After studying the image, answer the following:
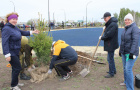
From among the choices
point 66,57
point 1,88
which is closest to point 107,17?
point 66,57

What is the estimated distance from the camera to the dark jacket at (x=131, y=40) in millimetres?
3092

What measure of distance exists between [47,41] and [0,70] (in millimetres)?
2349

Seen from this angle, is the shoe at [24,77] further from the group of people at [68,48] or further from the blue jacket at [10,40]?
the blue jacket at [10,40]

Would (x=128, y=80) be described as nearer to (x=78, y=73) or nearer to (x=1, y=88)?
(x=78, y=73)

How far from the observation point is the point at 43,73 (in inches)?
181

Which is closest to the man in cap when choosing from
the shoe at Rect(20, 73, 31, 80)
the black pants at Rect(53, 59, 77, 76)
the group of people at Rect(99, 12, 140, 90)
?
the black pants at Rect(53, 59, 77, 76)

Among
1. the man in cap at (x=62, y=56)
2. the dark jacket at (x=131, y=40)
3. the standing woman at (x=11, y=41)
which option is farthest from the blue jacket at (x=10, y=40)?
the dark jacket at (x=131, y=40)

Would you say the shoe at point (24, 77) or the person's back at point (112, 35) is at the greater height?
the person's back at point (112, 35)

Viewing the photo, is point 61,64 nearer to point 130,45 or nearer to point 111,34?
point 111,34

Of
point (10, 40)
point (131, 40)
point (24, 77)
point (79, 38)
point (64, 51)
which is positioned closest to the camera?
point (131, 40)

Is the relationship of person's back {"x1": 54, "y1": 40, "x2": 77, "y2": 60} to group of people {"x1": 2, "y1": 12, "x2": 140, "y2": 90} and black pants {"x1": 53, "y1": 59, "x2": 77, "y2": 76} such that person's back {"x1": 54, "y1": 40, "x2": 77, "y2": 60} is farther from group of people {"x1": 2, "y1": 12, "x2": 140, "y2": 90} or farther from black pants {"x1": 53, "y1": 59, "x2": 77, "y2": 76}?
black pants {"x1": 53, "y1": 59, "x2": 77, "y2": 76}

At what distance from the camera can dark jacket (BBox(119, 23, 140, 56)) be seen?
3092 mm

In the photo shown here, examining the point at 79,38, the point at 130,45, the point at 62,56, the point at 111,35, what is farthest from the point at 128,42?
the point at 79,38

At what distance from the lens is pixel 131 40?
3.23m
